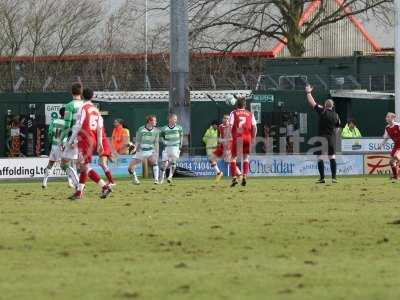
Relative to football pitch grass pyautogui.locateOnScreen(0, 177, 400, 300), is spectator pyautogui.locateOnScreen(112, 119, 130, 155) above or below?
above

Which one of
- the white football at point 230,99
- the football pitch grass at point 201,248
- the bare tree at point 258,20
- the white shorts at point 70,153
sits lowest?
the football pitch grass at point 201,248

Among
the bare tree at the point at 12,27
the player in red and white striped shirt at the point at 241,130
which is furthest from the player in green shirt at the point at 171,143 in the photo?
the bare tree at the point at 12,27

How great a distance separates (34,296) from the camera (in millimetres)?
10898

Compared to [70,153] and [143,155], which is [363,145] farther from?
[70,153]

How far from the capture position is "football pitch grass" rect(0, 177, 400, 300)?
11312 mm

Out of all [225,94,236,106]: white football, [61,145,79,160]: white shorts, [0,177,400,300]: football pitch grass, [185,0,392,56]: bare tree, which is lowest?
[0,177,400,300]: football pitch grass

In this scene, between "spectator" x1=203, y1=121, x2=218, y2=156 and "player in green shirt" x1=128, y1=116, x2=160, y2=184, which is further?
"spectator" x1=203, y1=121, x2=218, y2=156

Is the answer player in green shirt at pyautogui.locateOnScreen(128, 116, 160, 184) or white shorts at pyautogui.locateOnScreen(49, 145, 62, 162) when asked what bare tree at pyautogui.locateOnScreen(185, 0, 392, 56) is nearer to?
player in green shirt at pyautogui.locateOnScreen(128, 116, 160, 184)

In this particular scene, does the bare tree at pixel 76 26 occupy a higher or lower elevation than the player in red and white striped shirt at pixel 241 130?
higher

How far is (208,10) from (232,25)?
162 centimetres

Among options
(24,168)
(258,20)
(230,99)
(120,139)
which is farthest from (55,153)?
(258,20)

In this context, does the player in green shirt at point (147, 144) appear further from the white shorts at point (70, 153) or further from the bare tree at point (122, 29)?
the bare tree at point (122, 29)

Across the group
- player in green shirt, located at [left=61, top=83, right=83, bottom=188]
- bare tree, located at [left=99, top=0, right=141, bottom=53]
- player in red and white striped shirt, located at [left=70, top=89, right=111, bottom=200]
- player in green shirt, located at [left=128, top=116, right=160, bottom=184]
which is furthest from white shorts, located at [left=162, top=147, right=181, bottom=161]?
bare tree, located at [left=99, top=0, right=141, bottom=53]

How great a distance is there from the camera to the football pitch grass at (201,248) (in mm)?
11312
